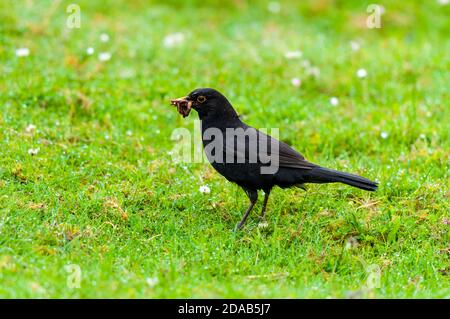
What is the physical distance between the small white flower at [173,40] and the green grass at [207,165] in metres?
0.16

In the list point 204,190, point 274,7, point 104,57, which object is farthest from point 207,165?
point 274,7

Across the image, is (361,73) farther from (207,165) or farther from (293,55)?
(207,165)

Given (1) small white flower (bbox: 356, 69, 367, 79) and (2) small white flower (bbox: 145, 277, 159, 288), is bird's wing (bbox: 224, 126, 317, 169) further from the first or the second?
(1) small white flower (bbox: 356, 69, 367, 79)

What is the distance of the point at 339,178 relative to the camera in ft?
18.4

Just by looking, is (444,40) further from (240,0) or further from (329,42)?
(240,0)

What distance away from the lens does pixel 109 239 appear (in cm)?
546

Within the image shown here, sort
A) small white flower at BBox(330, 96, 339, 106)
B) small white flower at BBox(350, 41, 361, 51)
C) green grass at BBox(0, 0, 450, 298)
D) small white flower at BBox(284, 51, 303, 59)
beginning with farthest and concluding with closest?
1. small white flower at BBox(350, 41, 361, 51)
2. small white flower at BBox(284, 51, 303, 59)
3. small white flower at BBox(330, 96, 339, 106)
4. green grass at BBox(0, 0, 450, 298)


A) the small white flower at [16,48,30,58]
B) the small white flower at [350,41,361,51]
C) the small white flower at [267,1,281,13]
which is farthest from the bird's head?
the small white flower at [267,1,281,13]

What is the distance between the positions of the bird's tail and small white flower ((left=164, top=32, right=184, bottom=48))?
4187 mm

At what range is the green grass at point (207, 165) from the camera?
201 inches

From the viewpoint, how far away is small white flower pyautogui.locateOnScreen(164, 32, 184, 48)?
934cm

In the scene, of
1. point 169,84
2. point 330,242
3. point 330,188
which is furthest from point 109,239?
point 169,84

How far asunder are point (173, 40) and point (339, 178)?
4495 millimetres

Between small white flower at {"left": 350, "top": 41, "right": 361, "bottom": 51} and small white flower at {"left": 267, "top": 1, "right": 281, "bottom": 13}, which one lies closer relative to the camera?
small white flower at {"left": 350, "top": 41, "right": 361, "bottom": 51}
